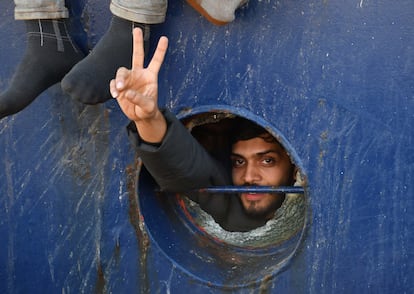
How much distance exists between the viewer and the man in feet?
6.88

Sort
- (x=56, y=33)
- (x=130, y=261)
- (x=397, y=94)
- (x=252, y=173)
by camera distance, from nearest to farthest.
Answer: (x=397, y=94)
(x=56, y=33)
(x=130, y=261)
(x=252, y=173)

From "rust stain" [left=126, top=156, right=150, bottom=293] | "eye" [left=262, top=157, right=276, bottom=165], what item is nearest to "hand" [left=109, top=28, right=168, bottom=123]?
"rust stain" [left=126, top=156, right=150, bottom=293]

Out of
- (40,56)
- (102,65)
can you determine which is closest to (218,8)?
(102,65)

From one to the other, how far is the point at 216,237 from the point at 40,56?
87 centimetres

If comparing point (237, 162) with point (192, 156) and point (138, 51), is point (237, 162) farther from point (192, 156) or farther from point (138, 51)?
point (138, 51)

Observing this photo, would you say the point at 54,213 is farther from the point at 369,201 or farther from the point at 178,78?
the point at 369,201

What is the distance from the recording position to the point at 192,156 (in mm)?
2385

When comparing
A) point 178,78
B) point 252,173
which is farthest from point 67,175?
point 252,173

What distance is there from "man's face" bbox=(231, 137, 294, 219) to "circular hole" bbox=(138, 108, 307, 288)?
11cm

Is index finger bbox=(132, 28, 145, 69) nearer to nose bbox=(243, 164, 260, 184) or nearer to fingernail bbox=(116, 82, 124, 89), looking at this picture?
fingernail bbox=(116, 82, 124, 89)

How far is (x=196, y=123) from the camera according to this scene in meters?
2.62

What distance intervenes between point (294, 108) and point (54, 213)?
90cm

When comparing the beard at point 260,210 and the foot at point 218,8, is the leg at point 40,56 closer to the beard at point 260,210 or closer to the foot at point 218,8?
the foot at point 218,8

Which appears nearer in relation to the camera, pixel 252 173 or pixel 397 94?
pixel 397 94
